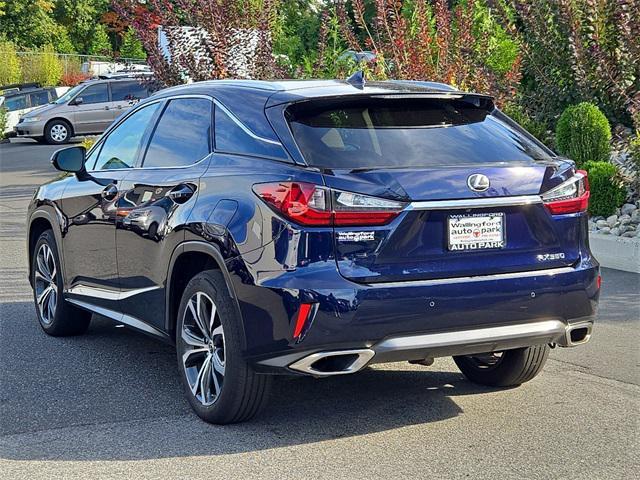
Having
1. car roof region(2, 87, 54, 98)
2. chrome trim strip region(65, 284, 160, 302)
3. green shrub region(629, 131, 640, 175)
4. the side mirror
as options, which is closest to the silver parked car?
car roof region(2, 87, 54, 98)

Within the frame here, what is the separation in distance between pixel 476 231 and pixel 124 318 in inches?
98.2

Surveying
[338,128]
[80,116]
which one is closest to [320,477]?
[338,128]

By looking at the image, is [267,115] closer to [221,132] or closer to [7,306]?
[221,132]

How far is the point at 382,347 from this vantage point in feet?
15.9

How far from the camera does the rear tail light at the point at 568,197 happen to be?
17.2ft

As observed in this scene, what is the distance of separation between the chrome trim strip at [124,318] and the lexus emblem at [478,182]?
6.50ft

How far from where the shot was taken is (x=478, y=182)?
199 inches

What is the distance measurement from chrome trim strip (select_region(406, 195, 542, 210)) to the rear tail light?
0.08m

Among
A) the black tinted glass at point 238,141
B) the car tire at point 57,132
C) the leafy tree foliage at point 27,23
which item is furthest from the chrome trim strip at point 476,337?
the leafy tree foliage at point 27,23

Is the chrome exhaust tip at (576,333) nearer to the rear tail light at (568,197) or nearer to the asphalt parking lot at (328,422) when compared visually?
the asphalt parking lot at (328,422)

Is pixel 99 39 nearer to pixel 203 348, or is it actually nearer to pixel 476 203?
pixel 203 348

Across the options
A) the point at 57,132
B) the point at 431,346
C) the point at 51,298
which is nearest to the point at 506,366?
the point at 431,346

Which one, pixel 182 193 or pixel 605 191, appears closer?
pixel 182 193

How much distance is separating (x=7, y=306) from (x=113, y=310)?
2.61 metres
